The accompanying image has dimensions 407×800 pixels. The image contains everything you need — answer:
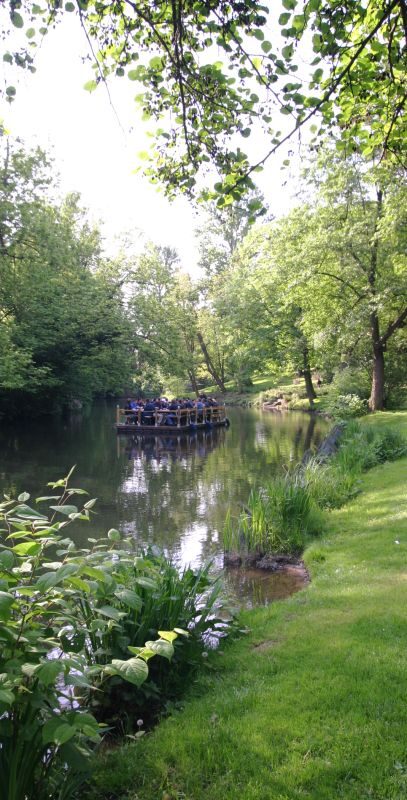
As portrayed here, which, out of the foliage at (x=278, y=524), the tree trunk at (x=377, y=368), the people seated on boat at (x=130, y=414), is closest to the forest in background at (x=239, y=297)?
the tree trunk at (x=377, y=368)

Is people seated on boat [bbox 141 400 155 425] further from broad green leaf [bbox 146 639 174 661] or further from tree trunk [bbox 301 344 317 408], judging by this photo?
broad green leaf [bbox 146 639 174 661]

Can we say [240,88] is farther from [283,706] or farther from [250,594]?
[250,594]

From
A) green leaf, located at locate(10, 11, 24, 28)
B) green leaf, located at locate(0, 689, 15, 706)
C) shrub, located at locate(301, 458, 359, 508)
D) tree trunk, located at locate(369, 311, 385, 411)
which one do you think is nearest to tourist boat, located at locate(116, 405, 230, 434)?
tree trunk, located at locate(369, 311, 385, 411)

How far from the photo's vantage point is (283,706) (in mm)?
3275

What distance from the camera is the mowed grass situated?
2.65 meters

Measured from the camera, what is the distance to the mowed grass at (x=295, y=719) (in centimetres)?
265

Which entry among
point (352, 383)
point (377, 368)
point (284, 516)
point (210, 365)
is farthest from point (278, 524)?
point (210, 365)

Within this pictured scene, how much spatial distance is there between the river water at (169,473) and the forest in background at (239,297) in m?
3.01

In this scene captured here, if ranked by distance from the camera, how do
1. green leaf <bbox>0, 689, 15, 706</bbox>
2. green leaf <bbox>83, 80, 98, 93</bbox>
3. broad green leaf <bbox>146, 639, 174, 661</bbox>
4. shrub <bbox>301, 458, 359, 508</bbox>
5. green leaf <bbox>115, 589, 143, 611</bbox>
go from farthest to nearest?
shrub <bbox>301, 458, 359, 508</bbox> < green leaf <bbox>83, 80, 98, 93</bbox> < green leaf <bbox>115, 589, 143, 611</bbox> < broad green leaf <bbox>146, 639, 174, 661</bbox> < green leaf <bbox>0, 689, 15, 706</bbox>

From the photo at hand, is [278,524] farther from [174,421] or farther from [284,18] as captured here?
[174,421]

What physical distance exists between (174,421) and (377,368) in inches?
440

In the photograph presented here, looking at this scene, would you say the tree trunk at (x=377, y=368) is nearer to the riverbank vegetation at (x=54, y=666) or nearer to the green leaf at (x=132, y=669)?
the riverbank vegetation at (x=54, y=666)

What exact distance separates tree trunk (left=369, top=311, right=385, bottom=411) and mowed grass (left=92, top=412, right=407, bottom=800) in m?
17.5

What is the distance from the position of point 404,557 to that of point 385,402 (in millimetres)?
17853
